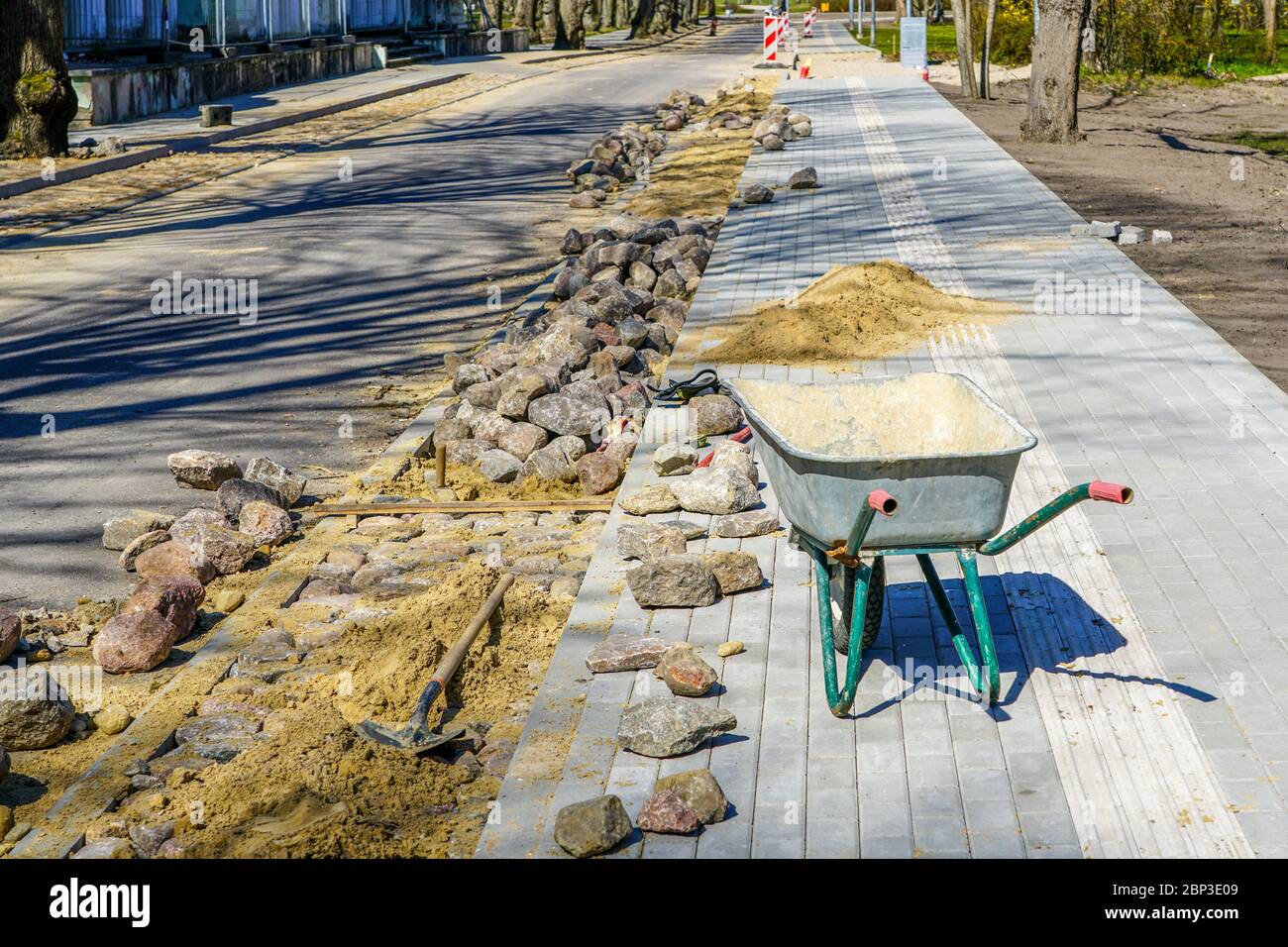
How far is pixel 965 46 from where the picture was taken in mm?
28656

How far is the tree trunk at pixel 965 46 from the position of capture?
2745 cm

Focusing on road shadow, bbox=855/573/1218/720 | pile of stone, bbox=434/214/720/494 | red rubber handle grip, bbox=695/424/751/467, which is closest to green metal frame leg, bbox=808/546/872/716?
road shadow, bbox=855/573/1218/720

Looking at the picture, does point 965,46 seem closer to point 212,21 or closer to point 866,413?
point 212,21

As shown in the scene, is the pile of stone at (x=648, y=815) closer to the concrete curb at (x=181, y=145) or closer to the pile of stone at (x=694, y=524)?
the pile of stone at (x=694, y=524)

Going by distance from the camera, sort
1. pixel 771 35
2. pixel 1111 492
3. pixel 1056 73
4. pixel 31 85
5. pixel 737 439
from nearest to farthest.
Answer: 1. pixel 1111 492
2. pixel 737 439
3. pixel 31 85
4. pixel 1056 73
5. pixel 771 35

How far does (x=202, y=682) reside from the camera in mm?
5148

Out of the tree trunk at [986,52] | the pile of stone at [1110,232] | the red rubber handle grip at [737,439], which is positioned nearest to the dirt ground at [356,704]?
the red rubber handle grip at [737,439]

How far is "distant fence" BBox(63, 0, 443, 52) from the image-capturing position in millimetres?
26922

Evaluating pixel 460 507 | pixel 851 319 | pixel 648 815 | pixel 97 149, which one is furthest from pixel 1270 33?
pixel 648 815

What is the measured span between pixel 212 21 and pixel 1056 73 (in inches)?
732

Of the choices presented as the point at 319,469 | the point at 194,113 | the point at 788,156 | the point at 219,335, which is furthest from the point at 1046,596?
the point at 194,113

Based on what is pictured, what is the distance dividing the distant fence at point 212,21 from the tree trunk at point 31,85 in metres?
3.67

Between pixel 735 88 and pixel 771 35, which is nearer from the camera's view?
pixel 735 88

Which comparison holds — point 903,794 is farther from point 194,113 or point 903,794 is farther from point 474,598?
point 194,113
